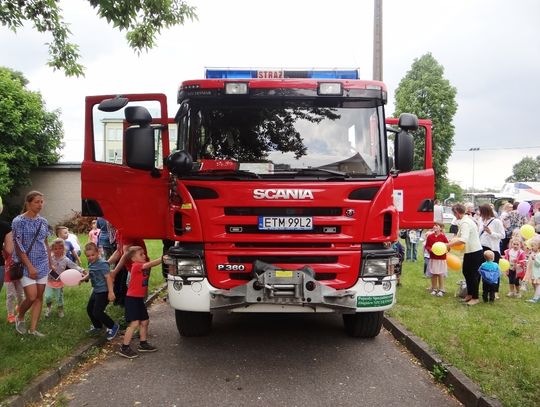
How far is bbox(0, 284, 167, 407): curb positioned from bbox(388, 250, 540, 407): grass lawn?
153 inches

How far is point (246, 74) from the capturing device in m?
5.72

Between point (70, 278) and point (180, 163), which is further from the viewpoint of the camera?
point (70, 278)

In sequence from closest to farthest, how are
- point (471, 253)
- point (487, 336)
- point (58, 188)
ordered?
1. point (487, 336)
2. point (471, 253)
3. point (58, 188)

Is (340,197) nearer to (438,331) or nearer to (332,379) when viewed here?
(332,379)

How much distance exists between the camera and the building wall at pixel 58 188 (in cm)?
2619

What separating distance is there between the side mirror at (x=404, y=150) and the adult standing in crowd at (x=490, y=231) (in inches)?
154

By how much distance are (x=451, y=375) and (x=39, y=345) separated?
14.2 feet

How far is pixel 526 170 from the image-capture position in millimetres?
95812

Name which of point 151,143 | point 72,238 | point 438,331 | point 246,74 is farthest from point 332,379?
point 72,238

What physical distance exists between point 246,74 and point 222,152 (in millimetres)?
1153

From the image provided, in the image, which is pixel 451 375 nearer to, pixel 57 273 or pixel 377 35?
pixel 57 273

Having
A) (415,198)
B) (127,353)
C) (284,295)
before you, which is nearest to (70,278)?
(127,353)

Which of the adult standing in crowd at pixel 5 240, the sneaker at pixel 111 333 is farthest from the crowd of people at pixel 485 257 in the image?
the adult standing in crowd at pixel 5 240

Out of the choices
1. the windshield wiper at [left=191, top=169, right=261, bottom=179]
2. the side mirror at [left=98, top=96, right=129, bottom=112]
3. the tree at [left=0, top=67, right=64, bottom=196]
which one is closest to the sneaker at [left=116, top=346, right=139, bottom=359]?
the windshield wiper at [left=191, top=169, right=261, bottom=179]
